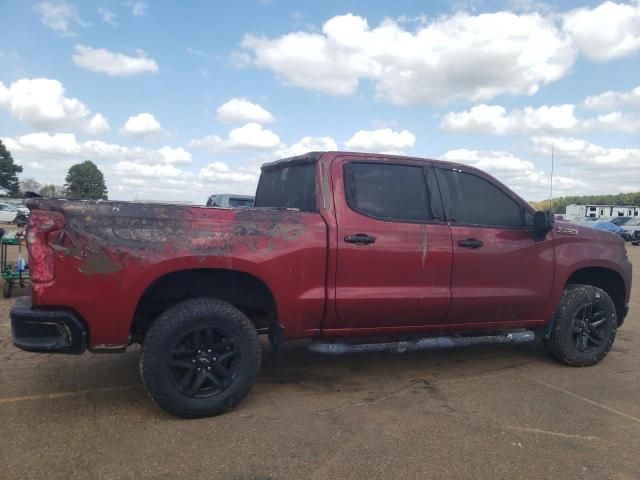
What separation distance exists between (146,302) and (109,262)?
622mm

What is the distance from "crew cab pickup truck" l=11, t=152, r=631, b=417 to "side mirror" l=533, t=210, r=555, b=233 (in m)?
0.01

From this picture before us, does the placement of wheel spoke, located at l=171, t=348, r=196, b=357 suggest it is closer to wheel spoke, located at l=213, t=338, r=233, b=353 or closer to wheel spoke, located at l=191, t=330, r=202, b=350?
wheel spoke, located at l=191, t=330, r=202, b=350

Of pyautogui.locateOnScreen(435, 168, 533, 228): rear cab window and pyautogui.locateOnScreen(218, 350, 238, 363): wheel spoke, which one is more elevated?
pyautogui.locateOnScreen(435, 168, 533, 228): rear cab window

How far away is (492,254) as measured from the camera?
4.43 metres

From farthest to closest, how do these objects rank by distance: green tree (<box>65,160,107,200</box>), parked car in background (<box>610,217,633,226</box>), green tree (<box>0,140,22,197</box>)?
green tree (<box>65,160,107,200</box>)
green tree (<box>0,140,22,197</box>)
parked car in background (<box>610,217,633,226</box>)

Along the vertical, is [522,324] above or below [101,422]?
above

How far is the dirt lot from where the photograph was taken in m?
2.94

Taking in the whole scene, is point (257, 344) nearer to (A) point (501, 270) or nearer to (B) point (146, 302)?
(B) point (146, 302)

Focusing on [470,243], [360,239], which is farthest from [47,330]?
[470,243]

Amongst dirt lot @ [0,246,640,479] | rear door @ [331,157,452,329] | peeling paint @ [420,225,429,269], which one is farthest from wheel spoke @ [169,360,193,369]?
peeling paint @ [420,225,429,269]

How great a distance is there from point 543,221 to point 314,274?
2.16 meters

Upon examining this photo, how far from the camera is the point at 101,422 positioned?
345 cm

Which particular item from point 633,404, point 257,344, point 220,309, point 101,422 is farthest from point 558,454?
point 101,422

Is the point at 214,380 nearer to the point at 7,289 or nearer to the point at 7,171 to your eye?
the point at 7,289
